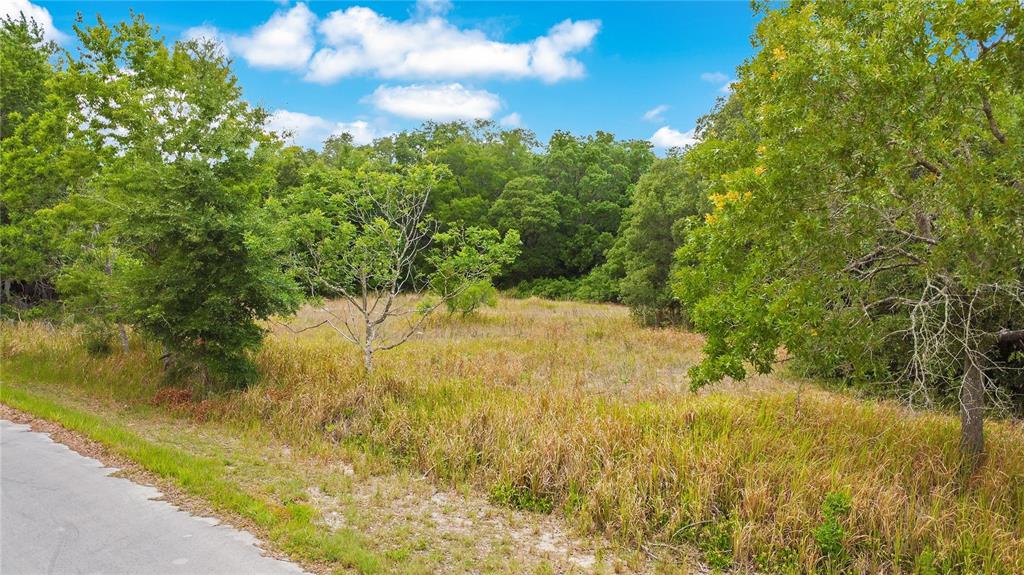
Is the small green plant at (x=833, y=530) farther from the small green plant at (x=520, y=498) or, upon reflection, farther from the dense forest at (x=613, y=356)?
the small green plant at (x=520, y=498)

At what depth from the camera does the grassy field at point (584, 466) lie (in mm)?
5289

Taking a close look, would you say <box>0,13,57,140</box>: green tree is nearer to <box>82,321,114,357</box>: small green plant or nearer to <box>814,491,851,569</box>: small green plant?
<box>82,321,114,357</box>: small green plant

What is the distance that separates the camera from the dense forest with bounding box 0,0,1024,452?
5625mm

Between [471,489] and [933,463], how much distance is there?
567 centimetres

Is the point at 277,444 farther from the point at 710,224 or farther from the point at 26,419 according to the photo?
the point at 710,224

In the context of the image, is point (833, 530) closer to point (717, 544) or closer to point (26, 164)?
point (717, 544)

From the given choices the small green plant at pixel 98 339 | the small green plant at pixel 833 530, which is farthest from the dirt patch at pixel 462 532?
the small green plant at pixel 98 339

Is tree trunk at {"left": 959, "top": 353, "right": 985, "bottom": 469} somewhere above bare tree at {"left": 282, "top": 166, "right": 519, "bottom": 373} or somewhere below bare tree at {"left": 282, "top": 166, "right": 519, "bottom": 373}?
below

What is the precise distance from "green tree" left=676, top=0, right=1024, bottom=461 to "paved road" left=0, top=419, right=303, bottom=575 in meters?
5.92

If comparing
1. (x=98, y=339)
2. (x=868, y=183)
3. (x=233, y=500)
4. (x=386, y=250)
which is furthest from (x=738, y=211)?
(x=98, y=339)

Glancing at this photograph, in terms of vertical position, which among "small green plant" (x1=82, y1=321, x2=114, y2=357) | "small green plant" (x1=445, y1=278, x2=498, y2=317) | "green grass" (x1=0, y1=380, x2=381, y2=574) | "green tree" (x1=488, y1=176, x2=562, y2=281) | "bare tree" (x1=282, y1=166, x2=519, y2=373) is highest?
"green tree" (x1=488, y1=176, x2=562, y2=281)

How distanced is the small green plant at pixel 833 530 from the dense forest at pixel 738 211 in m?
1.57

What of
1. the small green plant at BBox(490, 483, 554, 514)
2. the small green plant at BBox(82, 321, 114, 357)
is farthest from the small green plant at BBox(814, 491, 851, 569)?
the small green plant at BBox(82, 321, 114, 357)

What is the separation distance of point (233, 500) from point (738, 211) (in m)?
6.41
